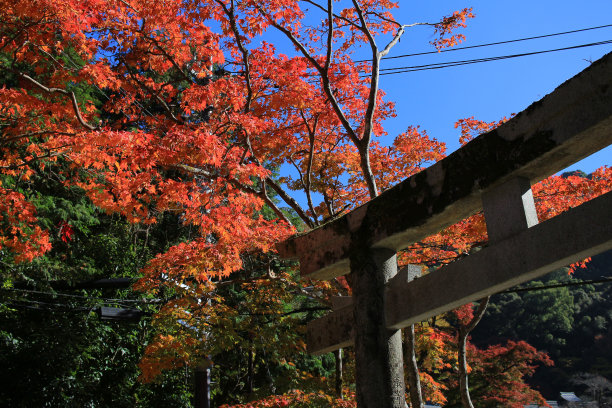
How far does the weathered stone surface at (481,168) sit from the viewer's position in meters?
2.70

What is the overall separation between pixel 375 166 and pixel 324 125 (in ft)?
4.74

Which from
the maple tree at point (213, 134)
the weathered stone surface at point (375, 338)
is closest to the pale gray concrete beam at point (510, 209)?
the weathered stone surface at point (375, 338)

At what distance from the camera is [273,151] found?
966cm

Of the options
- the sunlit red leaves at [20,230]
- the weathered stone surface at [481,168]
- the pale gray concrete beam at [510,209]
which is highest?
the sunlit red leaves at [20,230]

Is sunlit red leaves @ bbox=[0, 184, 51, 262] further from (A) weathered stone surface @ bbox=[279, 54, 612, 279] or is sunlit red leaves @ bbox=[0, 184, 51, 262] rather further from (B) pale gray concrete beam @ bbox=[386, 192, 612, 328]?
(B) pale gray concrete beam @ bbox=[386, 192, 612, 328]

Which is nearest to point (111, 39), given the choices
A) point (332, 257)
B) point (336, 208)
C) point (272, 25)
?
point (272, 25)

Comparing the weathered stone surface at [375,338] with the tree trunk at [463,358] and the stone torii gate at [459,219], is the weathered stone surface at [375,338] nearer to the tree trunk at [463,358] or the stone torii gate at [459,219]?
the stone torii gate at [459,219]

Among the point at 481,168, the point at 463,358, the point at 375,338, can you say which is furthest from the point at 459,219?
the point at 463,358

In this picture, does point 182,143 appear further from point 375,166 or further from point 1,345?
point 1,345

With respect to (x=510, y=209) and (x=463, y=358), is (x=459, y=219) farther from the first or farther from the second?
(x=463, y=358)

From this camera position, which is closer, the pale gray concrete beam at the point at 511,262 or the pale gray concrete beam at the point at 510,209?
the pale gray concrete beam at the point at 511,262

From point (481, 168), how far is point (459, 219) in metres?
0.48

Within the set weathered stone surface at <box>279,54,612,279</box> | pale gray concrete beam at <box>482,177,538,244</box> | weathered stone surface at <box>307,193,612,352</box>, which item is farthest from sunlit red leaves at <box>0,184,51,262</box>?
pale gray concrete beam at <box>482,177,538,244</box>

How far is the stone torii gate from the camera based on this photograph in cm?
267
